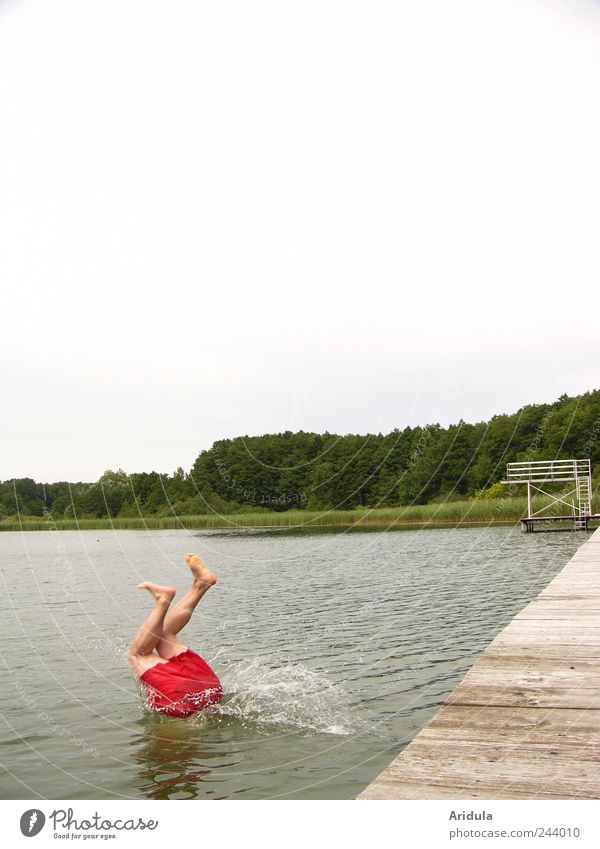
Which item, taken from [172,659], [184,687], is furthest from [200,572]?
[184,687]

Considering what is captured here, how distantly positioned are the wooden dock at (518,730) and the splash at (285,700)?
130 centimetres

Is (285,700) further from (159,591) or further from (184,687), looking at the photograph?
(159,591)

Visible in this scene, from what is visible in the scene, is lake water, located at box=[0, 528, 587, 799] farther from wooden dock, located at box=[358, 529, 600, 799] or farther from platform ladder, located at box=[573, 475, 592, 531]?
platform ladder, located at box=[573, 475, 592, 531]

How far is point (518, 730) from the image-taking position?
11.5ft

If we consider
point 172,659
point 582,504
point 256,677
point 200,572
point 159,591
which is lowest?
point 256,677

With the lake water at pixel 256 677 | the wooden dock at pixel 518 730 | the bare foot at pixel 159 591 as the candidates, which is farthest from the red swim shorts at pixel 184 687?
the wooden dock at pixel 518 730

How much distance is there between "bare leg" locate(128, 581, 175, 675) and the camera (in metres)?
4.99

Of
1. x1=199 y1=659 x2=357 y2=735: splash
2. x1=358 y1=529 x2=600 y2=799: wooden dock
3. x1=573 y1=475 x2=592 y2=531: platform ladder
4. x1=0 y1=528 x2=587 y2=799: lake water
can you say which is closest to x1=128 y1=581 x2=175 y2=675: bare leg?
x1=0 y1=528 x2=587 y2=799: lake water

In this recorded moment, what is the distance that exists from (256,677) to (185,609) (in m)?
2.13

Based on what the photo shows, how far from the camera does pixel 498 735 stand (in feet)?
11.3

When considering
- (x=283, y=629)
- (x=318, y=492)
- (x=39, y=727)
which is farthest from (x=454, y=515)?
(x=39, y=727)

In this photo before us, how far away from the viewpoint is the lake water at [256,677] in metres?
4.66

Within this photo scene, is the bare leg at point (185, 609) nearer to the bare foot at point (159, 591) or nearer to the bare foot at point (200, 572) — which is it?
the bare foot at point (200, 572)

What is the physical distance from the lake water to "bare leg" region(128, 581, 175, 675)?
1.75ft
